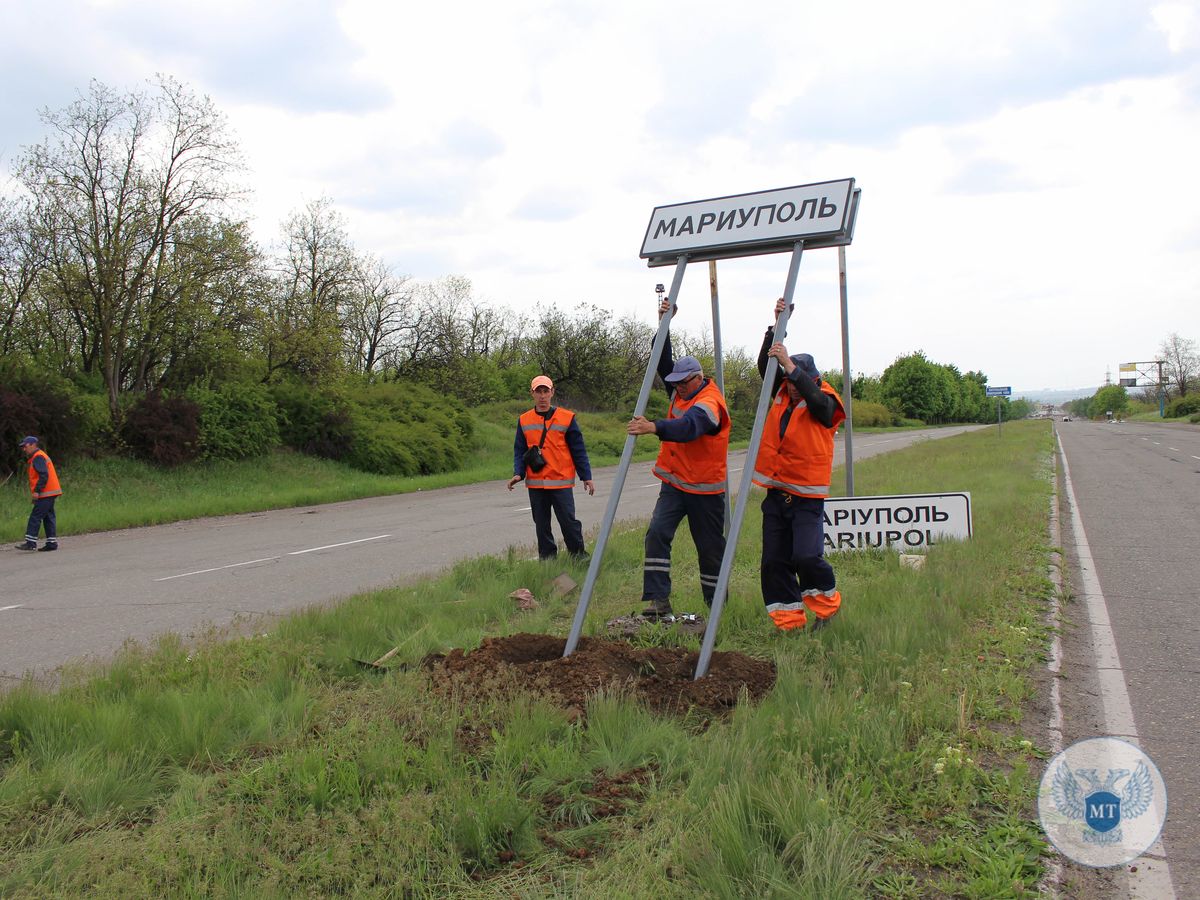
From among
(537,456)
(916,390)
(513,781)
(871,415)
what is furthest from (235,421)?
(916,390)

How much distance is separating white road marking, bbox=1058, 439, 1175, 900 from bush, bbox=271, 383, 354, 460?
19.7 meters

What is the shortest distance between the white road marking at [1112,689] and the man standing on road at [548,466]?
4.45m

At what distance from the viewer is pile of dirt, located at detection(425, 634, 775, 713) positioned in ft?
14.0

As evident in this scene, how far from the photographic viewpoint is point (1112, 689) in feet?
16.3

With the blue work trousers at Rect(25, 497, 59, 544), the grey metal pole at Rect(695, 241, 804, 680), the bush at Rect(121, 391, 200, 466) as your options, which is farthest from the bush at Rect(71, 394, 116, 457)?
the grey metal pole at Rect(695, 241, 804, 680)

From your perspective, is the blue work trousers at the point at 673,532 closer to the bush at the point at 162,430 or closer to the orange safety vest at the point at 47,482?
the orange safety vest at the point at 47,482

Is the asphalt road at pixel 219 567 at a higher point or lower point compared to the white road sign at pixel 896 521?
lower

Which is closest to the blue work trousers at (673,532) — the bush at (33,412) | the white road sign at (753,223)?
the white road sign at (753,223)

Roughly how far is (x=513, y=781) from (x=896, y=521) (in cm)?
632

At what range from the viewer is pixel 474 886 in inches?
111

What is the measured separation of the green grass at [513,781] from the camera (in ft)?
9.25

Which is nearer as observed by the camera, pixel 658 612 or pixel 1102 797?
pixel 1102 797

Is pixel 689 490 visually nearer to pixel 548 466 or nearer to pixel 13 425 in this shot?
pixel 548 466

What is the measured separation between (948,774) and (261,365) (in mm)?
24826
